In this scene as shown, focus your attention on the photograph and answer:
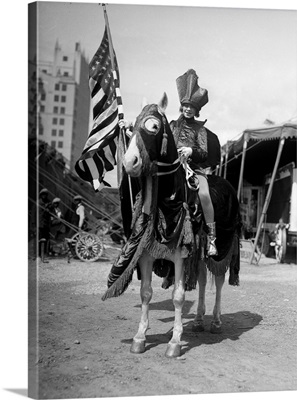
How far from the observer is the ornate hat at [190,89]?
4281 mm

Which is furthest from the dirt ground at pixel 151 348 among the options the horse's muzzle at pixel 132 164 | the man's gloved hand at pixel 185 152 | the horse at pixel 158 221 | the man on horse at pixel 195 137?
the man's gloved hand at pixel 185 152

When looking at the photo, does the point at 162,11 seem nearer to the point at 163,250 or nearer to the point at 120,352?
the point at 163,250

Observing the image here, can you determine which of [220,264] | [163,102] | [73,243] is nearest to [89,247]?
[73,243]

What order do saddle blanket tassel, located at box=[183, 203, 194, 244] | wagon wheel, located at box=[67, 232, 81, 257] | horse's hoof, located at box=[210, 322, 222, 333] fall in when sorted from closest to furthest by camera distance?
saddle blanket tassel, located at box=[183, 203, 194, 244], horse's hoof, located at box=[210, 322, 222, 333], wagon wheel, located at box=[67, 232, 81, 257]

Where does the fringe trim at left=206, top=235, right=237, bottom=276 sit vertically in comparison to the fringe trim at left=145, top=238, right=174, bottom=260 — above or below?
below

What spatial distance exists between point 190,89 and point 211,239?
1421mm

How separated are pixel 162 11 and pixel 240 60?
3.80ft

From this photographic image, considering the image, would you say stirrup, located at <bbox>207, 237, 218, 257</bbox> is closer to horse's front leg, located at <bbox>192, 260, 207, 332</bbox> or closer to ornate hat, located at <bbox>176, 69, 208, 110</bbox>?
horse's front leg, located at <bbox>192, 260, 207, 332</bbox>

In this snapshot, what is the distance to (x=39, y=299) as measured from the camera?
12.6ft

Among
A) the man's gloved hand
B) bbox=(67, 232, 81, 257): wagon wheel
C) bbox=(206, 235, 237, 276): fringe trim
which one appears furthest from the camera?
bbox=(67, 232, 81, 257): wagon wheel

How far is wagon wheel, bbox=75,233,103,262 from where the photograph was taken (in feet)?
31.8

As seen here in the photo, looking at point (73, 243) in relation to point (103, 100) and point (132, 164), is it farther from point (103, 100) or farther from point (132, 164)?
point (132, 164)

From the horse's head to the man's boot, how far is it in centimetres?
95

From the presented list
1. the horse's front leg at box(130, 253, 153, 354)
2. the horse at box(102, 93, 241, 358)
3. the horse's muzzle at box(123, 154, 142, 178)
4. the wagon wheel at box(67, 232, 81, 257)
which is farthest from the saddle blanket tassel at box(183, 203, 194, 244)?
the wagon wheel at box(67, 232, 81, 257)
